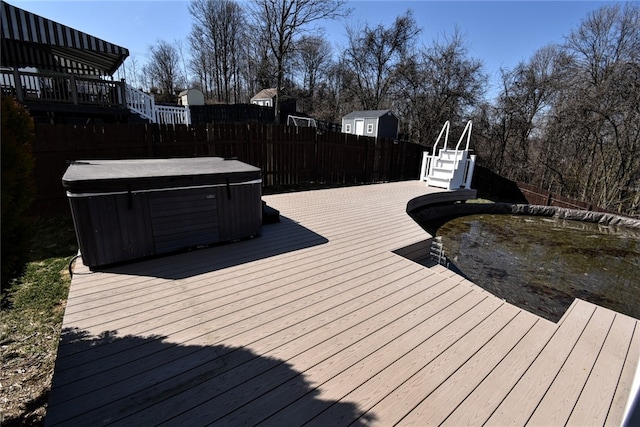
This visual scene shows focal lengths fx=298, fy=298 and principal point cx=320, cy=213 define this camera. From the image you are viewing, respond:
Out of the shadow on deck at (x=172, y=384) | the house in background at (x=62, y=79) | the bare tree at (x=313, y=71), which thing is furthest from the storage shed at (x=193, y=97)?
the shadow on deck at (x=172, y=384)

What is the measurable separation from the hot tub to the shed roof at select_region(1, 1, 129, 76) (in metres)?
5.73

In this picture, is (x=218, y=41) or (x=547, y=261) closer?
(x=547, y=261)

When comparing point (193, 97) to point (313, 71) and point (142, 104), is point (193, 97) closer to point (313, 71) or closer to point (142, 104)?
point (142, 104)

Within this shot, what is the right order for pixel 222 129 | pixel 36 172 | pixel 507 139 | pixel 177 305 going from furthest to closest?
pixel 507 139
pixel 222 129
pixel 36 172
pixel 177 305

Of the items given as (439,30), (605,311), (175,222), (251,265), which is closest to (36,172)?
(175,222)

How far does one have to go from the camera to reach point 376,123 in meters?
18.2

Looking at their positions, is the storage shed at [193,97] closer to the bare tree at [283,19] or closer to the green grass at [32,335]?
the bare tree at [283,19]

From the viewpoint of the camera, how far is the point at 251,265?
318 cm

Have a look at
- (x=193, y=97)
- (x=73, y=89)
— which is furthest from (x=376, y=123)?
(x=73, y=89)

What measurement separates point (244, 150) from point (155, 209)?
4.76m

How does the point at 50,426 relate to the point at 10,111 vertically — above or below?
below

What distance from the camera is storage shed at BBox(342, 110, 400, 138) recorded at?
18.2 metres

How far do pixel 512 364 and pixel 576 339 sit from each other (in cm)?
72

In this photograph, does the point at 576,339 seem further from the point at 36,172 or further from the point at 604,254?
the point at 36,172
